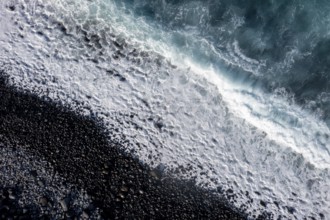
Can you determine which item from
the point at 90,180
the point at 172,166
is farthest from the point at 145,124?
the point at 90,180

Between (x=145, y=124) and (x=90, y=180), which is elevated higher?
(x=145, y=124)

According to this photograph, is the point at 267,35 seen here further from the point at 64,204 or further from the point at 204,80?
the point at 64,204

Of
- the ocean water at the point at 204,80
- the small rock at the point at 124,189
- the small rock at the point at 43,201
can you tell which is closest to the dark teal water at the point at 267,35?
the ocean water at the point at 204,80

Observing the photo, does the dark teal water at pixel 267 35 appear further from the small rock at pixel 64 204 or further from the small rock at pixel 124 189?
the small rock at pixel 64 204

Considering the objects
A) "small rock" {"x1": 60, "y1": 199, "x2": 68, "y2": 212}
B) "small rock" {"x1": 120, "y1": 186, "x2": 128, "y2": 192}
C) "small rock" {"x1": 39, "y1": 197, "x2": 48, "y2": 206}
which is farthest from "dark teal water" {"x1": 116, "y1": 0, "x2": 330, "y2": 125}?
"small rock" {"x1": 39, "y1": 197, "x2": 48, "y2": 206}

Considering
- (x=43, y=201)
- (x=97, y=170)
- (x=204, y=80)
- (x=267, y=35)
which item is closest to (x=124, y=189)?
(x=97, y=170)

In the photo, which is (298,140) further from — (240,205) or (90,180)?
(90,180)
